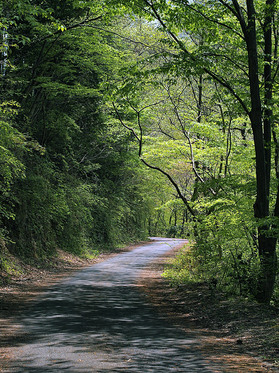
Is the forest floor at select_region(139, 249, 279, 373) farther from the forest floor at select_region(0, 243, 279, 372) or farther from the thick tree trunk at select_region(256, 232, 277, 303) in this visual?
the thick tree trunk at select_region(256, 232, 277, 303)

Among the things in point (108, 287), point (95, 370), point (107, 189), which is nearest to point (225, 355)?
point (95, 370)

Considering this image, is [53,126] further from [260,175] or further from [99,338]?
[99,338]

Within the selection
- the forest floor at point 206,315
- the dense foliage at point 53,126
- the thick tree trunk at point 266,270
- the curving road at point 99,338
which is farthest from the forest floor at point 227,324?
the dense foliage at point 53,126

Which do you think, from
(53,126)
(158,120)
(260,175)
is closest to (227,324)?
(260,175)

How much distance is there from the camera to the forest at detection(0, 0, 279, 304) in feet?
33.0

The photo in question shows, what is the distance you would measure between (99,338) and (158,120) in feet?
52.8

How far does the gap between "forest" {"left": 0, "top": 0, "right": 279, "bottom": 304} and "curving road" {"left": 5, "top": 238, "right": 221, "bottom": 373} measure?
305cm

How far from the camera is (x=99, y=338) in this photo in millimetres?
6844

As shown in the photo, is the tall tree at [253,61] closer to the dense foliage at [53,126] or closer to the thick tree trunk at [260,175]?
the thick tree trunk at [260,175]

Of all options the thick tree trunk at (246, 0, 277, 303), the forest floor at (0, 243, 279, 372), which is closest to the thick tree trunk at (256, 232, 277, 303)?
the thick tree trunk at (246, 0, 277, 303)

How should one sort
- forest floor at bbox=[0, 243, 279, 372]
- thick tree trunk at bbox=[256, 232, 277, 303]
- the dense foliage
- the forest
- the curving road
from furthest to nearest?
the dense foliage < the forest < thick tree trunk at bbox=[256, 232, 277, 303] < forest floor at bbox=[0, 243, 279, 372] < the curving road

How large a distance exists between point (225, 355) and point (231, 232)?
16.9 feet

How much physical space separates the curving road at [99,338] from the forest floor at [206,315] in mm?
334

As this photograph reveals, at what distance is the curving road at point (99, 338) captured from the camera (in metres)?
5.38
